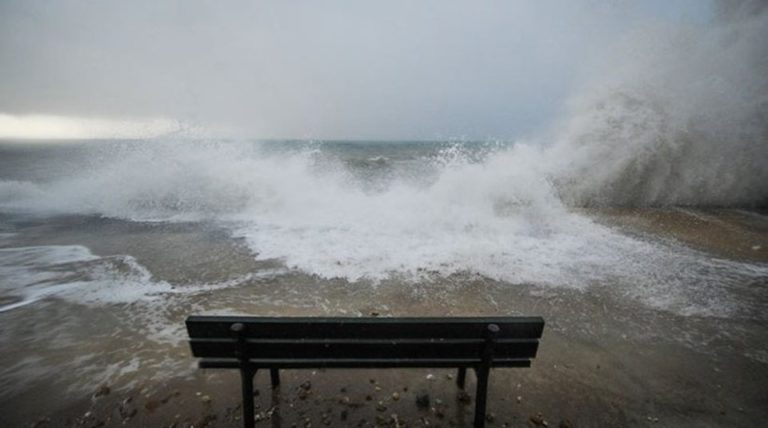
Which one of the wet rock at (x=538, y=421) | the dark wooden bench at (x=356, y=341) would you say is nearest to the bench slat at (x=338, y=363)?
the dark wooden bench at (x=356, y=341)

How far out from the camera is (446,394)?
322cm

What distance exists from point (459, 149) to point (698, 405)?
9865 millimetres

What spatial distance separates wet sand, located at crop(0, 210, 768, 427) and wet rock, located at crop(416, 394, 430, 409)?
28 millimetres

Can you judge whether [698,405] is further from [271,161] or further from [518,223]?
[271,161]

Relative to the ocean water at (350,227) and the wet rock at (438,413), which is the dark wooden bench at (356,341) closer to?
the wet rock at (438,413)

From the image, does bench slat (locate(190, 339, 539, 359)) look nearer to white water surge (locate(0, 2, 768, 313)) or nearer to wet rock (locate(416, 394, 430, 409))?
wet rock (locate(416, 394, 430, 409))

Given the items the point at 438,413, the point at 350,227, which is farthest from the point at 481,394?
the point at 350,227

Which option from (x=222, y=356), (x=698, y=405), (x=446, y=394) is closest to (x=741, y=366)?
(x=698, y=405)

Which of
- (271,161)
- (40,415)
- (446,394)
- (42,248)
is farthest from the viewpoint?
(271,161)

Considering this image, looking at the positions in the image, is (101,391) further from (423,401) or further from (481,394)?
(481,394)

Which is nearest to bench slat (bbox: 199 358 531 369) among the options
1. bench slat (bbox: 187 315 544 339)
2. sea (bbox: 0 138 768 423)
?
bench slat (bbox: 187 315 544 339)

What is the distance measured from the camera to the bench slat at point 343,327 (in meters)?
2.37

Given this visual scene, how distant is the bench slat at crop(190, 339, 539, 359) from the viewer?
7.90ft

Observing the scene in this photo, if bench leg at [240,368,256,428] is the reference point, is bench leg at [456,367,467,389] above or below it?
below
